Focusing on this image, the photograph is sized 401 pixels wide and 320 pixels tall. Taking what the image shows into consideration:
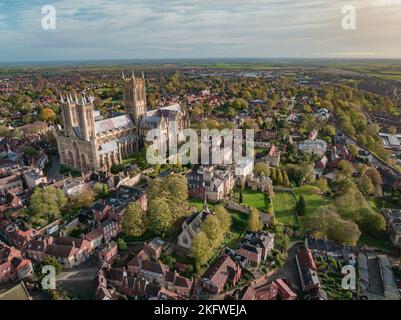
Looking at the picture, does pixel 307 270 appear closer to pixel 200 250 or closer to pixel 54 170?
pixel 200 250

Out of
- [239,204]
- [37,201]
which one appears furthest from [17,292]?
[239,204]

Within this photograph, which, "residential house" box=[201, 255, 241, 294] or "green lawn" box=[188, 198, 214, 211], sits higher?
"green lawn" box=[188, 198, 214, 211]

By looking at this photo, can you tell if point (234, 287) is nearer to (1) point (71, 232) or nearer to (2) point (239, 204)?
(2) point (239, 204)

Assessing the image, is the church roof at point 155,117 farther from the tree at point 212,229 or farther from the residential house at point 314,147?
the tree at point 212,229

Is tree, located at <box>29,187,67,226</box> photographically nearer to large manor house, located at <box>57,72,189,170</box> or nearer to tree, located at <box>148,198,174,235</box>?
large manor house, located at <box>57,72,189,170</box>

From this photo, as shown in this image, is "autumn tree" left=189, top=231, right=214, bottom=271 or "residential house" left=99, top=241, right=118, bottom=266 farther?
"residential house" left=99, top=241, right=118, bottom=266

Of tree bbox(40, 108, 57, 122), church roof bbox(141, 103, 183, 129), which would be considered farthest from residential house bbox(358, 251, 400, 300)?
tree bbox(40, 108, 57, 122)

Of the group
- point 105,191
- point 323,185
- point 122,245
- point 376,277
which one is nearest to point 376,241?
point 376,277
